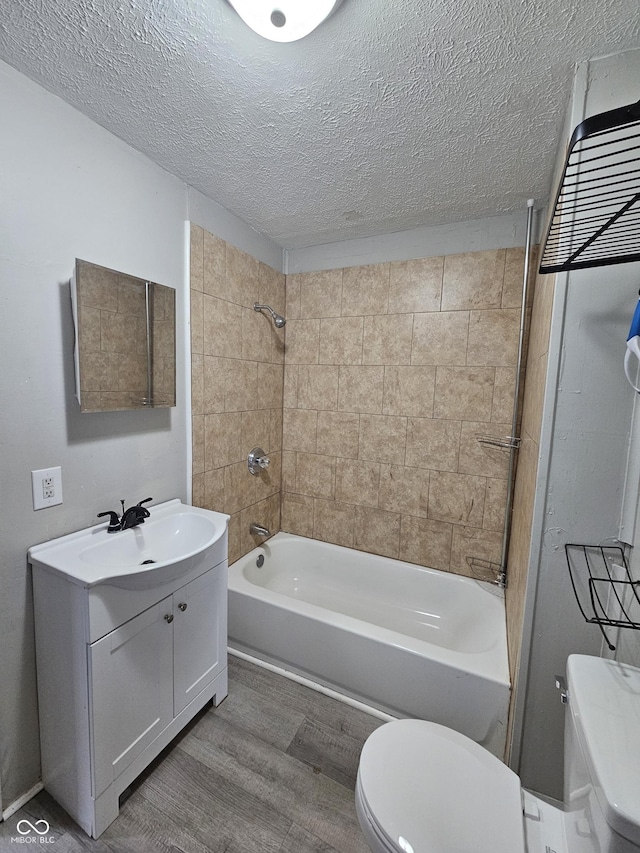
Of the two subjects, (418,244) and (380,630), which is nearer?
(380,630)

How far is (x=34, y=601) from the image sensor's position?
1.25 m

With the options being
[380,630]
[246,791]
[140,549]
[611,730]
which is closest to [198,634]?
[140,549]

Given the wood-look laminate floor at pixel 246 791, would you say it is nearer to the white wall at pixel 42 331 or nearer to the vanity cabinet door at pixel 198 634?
the vanity cabinet door at pixel 198 634

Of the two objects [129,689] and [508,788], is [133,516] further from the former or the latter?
[508,788]

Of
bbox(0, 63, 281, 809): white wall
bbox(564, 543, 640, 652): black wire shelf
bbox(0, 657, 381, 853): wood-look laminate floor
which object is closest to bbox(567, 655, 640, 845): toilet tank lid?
bbox(564, 543, 640, 652): black wire shelf

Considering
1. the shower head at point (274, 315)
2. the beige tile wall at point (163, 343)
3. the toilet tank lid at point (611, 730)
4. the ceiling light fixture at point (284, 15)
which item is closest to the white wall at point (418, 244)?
the shower head at point (274, 315)

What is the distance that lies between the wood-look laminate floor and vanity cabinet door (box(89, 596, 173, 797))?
0.56ft

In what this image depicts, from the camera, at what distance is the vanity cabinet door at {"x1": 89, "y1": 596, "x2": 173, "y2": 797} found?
1149mm

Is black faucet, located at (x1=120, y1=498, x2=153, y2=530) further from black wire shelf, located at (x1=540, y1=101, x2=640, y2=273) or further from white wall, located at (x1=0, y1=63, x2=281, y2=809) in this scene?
black wire shelf, located at (x1=540, y1=101, x2=640, y2=273)

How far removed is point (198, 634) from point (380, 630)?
32.8 inches

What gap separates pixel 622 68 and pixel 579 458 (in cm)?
113

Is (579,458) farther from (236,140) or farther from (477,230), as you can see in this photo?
(236,140)

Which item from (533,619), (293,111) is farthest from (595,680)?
(293,111)

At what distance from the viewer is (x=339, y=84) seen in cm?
114
